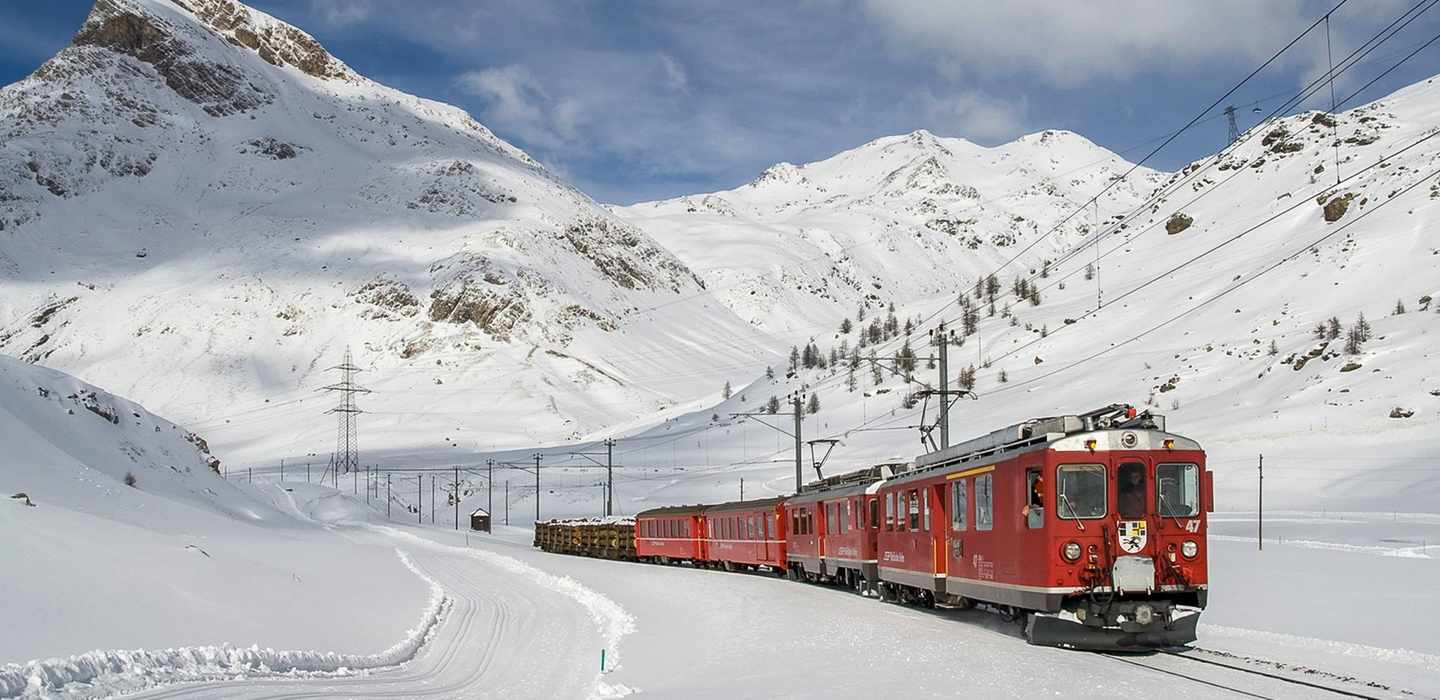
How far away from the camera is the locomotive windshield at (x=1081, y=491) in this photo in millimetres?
18625

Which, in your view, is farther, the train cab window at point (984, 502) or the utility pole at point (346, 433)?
the utility pole at point (346, 433)

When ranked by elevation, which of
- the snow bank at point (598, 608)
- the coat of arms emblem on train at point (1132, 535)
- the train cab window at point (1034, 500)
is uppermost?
the train cab window at point (1034, 500)

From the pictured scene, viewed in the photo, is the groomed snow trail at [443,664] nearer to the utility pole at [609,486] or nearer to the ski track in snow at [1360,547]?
the ski track in snow at [1360,547]

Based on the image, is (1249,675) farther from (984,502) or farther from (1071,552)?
(984,502)

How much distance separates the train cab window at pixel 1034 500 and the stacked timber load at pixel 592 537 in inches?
1764

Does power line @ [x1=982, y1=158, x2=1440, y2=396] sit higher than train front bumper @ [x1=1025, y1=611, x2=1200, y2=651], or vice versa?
power line @ [x1=982, y1=158, x2=1440, y2=396]

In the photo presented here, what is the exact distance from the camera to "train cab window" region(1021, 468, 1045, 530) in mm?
18812

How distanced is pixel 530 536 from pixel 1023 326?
2113 inches

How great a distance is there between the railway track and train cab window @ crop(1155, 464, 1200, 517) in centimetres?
218

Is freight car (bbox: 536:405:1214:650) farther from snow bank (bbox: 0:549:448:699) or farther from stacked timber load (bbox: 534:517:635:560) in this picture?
stacked timber load (bbox: 534:517:635:560)

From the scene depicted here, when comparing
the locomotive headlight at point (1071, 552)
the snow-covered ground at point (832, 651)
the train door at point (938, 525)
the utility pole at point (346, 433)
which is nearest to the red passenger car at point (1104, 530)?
the locomotive headlight at point (1071, 552)

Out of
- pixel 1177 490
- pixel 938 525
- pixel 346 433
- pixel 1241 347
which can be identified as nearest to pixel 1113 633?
pixel 1177 490

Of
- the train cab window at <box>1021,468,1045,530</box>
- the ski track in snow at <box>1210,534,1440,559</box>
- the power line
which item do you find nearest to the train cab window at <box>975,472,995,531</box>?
the train cab window at <box>1021,468,1045,530</box>

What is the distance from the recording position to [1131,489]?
61.6ft
